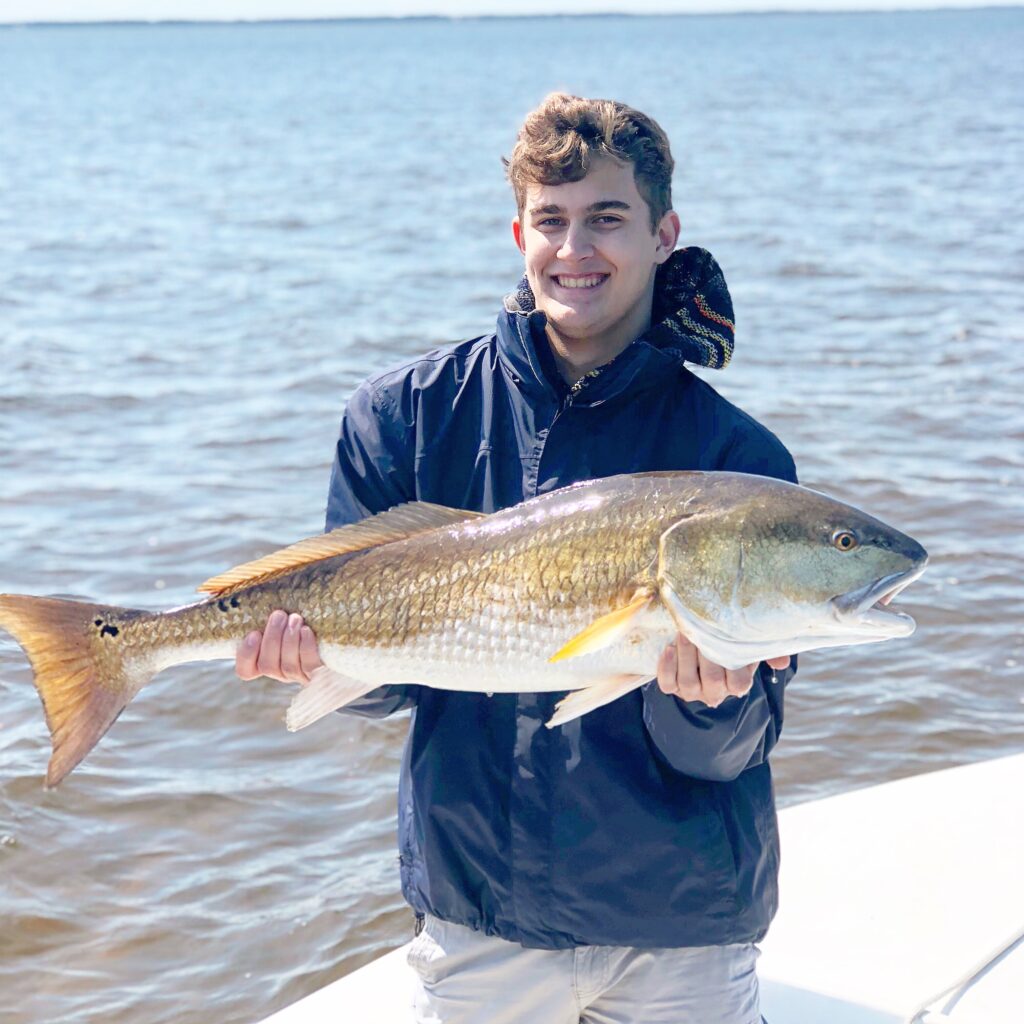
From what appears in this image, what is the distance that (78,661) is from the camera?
11.1 feet

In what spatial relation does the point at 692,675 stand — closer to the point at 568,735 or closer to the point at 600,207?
the point at 568,735

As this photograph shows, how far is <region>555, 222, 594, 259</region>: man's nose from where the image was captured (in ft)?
11.3

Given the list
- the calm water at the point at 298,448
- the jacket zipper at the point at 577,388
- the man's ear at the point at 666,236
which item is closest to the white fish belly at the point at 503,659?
the jacket zipper at the point at 577,388

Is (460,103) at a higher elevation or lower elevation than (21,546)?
higher

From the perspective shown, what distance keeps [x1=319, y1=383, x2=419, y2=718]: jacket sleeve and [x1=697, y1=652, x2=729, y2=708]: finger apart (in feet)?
2.63

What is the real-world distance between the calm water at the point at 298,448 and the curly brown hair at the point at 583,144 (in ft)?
11.0

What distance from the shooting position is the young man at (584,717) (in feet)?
10.6

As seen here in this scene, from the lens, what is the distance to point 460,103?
58.3m

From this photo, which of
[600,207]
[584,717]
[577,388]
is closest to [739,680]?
[584,717]

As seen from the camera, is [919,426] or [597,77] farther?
[597,77]

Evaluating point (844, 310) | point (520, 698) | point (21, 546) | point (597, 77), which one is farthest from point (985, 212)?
point (597, 77)

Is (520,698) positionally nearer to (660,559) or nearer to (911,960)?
(660,559)

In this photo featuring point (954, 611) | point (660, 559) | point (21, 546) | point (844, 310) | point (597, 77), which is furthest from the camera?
point (597, 77)

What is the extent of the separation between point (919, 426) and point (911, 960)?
314 inches
